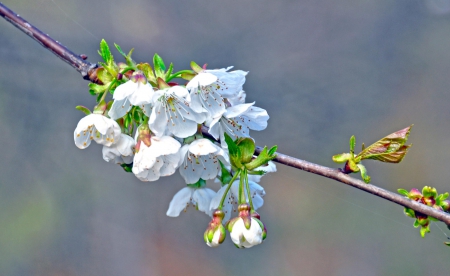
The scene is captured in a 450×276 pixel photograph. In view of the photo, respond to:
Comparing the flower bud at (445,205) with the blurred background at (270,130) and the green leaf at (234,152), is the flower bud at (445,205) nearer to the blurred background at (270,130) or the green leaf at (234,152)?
the green leaf at (234,152)

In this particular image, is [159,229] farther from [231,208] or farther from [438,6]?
[438,6]

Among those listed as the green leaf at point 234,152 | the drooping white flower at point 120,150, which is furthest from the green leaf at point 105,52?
the green leaf at point 234,152

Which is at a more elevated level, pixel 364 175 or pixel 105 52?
pixel 105 52

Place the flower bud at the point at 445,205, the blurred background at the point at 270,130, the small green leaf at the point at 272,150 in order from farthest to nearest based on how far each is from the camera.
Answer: the blurred background at the point at 270,130 < the flower bud at the point at 445,205 < the small green leaf at the point at 272,150

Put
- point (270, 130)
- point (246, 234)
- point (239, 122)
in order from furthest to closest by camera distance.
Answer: point (270, 130) < point (239, 122) < point (246, 234)

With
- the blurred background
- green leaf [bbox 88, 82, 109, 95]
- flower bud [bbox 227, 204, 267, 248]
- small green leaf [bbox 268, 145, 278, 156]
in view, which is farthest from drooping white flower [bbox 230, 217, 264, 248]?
the blurred background

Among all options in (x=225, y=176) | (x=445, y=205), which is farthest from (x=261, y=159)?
(x=445, y=205)

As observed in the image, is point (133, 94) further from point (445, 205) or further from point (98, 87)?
point (445, 205)
